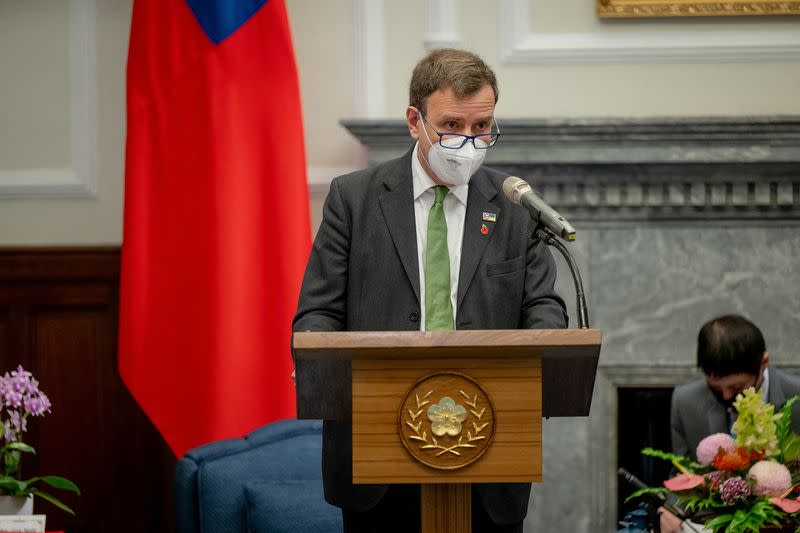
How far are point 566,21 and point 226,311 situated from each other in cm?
178

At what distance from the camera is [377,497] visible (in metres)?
2.30

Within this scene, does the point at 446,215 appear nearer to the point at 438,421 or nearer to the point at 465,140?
the point at 465,140

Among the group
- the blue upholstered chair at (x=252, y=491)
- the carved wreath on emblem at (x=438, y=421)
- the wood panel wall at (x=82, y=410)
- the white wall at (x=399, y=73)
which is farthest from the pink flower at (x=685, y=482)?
the wood panel wall at (x=82, y=410)

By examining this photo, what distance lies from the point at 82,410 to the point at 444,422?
299cm

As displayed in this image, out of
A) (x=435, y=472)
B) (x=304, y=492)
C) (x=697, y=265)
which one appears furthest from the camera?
(x=697, y=265)

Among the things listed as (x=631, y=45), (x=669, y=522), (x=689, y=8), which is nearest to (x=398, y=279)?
(x=669, y=522)

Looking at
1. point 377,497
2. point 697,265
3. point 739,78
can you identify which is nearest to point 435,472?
point 377,497

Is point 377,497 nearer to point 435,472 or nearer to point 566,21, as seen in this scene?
point 435,472

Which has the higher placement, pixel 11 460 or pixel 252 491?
pixel 11 460

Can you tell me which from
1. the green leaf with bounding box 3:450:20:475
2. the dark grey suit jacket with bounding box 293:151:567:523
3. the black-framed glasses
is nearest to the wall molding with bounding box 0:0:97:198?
the green leaf with bounding box 3:450:20:475

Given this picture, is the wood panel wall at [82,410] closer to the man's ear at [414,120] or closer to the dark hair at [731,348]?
the dark hair at [731,348]

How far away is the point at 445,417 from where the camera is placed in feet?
6.54

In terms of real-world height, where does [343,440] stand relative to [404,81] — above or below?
below

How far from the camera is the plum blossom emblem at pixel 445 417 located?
1992mm
